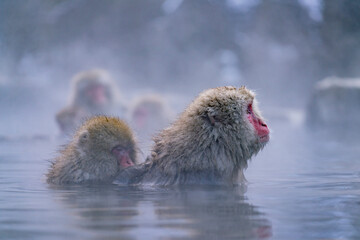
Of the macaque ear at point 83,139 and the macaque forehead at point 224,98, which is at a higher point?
the macaque forehead at point 224,98

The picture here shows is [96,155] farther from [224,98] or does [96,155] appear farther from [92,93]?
[92,93]

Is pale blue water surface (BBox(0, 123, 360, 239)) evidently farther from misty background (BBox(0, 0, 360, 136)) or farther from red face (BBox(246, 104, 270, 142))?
misty background (BBox(0, 0, 360, 136))

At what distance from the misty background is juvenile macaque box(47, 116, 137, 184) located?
6.80m

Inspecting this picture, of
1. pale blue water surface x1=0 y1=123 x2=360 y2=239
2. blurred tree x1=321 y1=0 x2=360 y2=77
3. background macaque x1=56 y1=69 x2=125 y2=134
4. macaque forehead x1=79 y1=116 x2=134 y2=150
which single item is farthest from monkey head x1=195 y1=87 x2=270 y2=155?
background macaque x1=56 y1=69 x2=125 y2=134

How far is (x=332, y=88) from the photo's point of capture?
39.5 ft

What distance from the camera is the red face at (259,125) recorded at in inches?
176

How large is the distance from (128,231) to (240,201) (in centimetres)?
109

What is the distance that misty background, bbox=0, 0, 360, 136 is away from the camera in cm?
1195

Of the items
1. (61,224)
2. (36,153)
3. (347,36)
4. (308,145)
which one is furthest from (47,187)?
(347,36)

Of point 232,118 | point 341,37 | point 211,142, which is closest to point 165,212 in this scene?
point 211,142

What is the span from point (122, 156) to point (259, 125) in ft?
3.25

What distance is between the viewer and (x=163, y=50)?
44.4 feet

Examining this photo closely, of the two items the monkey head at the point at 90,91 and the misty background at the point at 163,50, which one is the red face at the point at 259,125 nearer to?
the misty background at the point at 163,50

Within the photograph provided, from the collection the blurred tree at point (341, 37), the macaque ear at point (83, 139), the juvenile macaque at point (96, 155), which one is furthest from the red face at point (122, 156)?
the blurred tree at point (341, 37)
